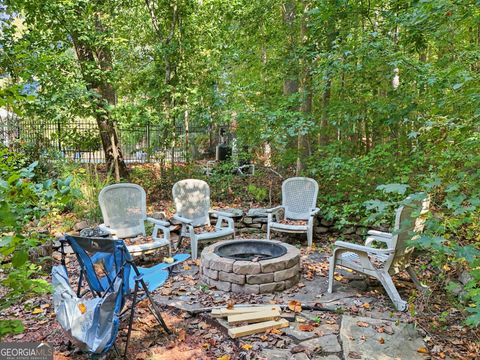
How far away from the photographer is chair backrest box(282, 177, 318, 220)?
18.3ft

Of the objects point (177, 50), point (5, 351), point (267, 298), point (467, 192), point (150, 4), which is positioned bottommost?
point (267, 298)

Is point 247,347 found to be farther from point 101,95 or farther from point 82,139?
point 82,139

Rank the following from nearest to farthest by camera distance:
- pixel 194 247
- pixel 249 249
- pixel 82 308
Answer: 1. pixel 82 308
2. pixel 249 249
3. pixel 194 247

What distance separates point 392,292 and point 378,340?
706 mm

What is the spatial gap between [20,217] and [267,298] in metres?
2.35

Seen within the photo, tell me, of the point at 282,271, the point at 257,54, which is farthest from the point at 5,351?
the point at 257,54

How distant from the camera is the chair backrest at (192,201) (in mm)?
5184

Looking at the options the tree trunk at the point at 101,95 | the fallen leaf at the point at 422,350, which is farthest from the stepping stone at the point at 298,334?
the tree trunk at the point at 101,95

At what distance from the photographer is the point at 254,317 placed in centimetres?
287

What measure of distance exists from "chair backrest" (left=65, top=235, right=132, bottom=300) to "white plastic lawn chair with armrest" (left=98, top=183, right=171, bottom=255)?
5.68 ft

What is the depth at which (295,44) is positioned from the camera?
262 inches

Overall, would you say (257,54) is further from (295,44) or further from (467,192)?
(467,192)

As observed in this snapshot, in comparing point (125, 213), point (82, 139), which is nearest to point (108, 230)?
point (125, 213)

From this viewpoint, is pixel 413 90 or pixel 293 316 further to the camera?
pixel 413 90
